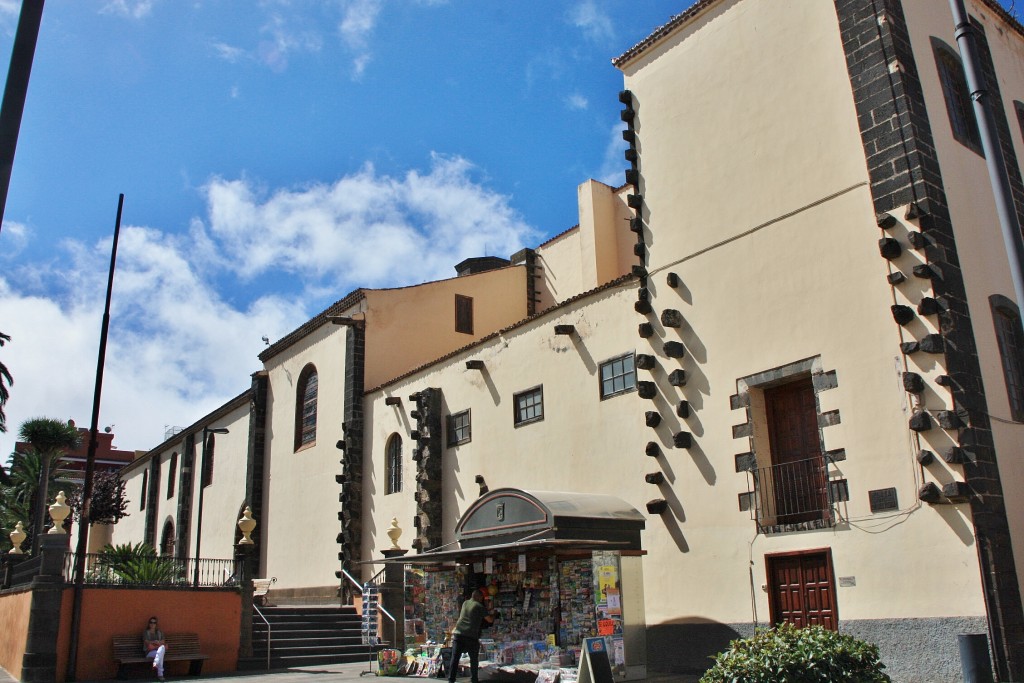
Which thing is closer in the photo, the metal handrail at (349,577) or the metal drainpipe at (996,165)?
the metal drainpipe at (996,165)

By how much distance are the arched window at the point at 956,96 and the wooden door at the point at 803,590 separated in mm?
6551

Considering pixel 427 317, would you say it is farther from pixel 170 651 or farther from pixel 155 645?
pixel 155 645

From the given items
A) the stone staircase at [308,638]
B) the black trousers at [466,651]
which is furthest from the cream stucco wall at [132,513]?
the black trousers at [466,651]

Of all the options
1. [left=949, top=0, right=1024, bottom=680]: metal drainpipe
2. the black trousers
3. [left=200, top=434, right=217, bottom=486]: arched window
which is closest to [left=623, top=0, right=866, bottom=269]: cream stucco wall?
[left=949, top=0, right=1024, bottom=680]: metal drainpipe

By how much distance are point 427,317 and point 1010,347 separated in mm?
16359

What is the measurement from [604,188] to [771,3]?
1030cm

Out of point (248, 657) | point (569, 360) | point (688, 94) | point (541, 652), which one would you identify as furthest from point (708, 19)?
point (248, 657)

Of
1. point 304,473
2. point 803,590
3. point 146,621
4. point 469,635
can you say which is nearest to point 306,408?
point 304,473

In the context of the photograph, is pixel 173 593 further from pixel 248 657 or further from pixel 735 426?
pixel 735 426

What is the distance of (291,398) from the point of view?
29.0m

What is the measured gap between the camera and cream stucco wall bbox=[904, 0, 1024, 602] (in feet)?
38.4

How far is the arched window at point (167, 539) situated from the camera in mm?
37469

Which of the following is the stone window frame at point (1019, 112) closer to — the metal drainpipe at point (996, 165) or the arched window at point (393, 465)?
the metal drainpipe at point (996, 165)

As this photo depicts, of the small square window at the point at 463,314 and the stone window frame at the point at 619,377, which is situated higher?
the small square window at the point at 463,314
